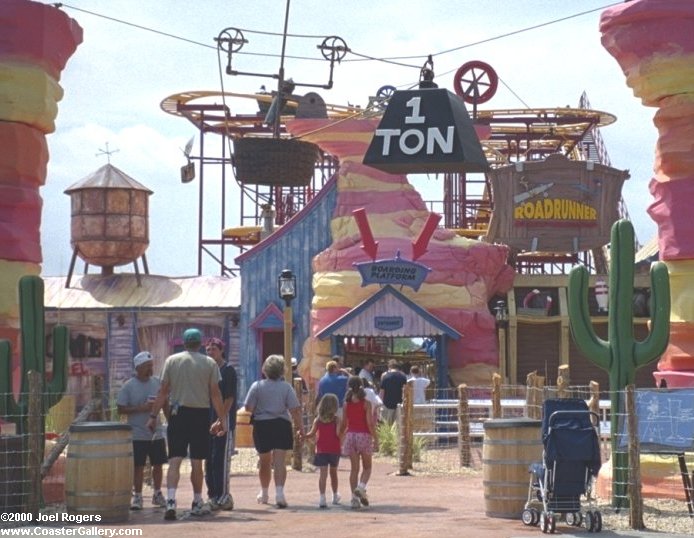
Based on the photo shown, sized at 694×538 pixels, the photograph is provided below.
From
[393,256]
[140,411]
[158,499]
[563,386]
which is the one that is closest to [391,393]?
[393,256]

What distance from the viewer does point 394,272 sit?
28328 mm

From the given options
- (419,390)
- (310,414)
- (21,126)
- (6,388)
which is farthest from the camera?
(419,390)

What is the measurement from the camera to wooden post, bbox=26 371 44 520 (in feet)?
41.6

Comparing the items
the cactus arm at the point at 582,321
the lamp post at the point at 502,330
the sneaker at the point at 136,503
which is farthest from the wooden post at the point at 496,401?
the lamp post at the point at 502,330

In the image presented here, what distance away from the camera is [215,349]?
44.8 ft

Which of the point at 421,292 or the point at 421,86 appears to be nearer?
the point at 421,86

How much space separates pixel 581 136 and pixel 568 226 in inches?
372

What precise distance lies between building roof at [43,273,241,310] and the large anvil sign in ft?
62.5

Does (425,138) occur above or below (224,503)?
above

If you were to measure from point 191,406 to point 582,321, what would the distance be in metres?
3.74

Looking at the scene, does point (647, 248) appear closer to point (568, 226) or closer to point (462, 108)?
point (568, 226)

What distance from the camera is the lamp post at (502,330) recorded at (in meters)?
29.8

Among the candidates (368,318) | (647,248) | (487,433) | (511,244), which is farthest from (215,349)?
(647,248)

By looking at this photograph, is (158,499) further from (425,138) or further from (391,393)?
(391,393)
